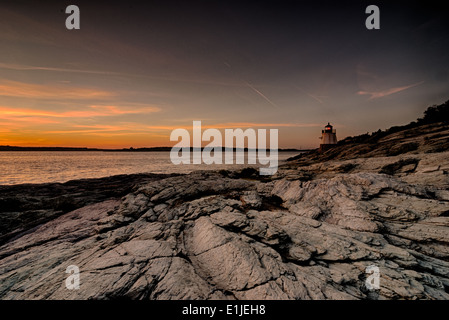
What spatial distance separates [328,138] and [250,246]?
71.3 meters

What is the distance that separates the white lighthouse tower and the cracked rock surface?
5525 centimetres

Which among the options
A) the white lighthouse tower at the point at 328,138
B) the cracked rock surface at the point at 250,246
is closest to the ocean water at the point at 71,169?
the white lighthouse tower at the point at 328,138

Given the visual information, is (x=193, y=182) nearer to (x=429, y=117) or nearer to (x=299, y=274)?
(x=299, y=274)

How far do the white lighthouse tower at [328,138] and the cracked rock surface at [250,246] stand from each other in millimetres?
55251

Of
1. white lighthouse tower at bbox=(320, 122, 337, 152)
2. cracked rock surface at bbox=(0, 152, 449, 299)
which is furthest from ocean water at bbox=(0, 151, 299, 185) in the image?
cracked rock surface at bbox=(0, 152, 449, 299)

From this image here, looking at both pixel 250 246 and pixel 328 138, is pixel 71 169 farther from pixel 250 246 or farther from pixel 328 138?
pixel 328 138

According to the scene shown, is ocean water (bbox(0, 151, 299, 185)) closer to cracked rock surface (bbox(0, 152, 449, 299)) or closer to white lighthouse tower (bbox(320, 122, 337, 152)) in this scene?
white lighthouse tower (bbox(320, 122, 337, 152))

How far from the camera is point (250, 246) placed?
26.3 ft

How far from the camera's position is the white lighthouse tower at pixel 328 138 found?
65850 mm

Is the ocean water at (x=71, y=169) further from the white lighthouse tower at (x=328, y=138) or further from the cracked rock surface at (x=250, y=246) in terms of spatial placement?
the cracked rock surface at (x=250, y=246)

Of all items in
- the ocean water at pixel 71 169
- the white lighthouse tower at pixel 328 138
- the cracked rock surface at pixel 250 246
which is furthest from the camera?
the white lighthouse tower at pixel 328 138

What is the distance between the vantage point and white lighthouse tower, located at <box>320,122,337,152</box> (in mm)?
65850

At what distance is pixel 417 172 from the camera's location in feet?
53.1
